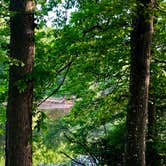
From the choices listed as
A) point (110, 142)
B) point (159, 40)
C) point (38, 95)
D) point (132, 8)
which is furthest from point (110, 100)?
point (132, 8)

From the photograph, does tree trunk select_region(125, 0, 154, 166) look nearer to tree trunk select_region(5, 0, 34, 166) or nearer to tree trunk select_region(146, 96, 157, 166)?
tree trunk select_region(5, 0, 34, 166)

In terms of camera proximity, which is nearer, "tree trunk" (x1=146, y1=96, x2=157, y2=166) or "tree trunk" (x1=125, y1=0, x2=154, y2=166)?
"tree trunk" (x1=125, y1=0, x2=154, y2=166)

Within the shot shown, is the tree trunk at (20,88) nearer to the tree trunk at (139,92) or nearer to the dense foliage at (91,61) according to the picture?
the dense foliage at (91,61)

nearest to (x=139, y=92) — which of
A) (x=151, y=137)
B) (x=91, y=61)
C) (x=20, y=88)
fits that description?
(x=20, y=88)

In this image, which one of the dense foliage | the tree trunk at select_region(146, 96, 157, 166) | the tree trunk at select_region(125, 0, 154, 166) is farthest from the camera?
the tree trunk at select_region(146, 96, 157, 166)

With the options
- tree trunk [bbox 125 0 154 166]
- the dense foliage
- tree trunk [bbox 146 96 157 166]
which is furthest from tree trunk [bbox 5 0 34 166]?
tree trunk [bbox 146 96 157 166]

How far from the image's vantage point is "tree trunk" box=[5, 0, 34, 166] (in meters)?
5.66

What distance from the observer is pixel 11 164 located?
565cm

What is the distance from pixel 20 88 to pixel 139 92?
181 cm

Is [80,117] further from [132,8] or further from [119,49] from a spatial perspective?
[132,8]

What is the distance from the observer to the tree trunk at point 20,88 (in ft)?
18.6

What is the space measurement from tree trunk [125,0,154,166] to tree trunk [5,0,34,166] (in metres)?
1.53

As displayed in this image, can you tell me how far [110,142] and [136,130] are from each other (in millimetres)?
4046

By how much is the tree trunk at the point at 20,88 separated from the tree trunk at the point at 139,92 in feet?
5.01
